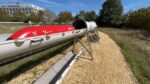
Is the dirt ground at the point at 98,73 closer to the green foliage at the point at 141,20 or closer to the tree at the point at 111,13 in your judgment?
the green foliage at the point at 141,20

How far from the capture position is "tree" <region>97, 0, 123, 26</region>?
50.4 m

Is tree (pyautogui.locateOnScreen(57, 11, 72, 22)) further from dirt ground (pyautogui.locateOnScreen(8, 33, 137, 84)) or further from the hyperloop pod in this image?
the hyperloop pod

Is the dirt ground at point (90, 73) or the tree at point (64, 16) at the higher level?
the tree at point (64, 16)

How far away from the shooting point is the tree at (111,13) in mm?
50434

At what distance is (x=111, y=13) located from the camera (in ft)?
169

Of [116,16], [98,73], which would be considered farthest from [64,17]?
[98,73]

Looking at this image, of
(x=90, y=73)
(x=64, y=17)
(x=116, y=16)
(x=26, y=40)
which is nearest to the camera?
(x=26, y=40)

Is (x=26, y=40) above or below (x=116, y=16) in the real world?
below

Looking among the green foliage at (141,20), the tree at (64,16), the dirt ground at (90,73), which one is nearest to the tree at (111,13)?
the green foliage at (141,20)

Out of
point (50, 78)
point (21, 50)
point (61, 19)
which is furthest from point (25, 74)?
point (61, 19)

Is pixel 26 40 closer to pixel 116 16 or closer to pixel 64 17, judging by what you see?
pixel 116 16

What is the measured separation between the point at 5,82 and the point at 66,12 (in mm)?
82144

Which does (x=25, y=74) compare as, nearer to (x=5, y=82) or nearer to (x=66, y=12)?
(x=5, y=82)

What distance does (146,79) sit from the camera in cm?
695
